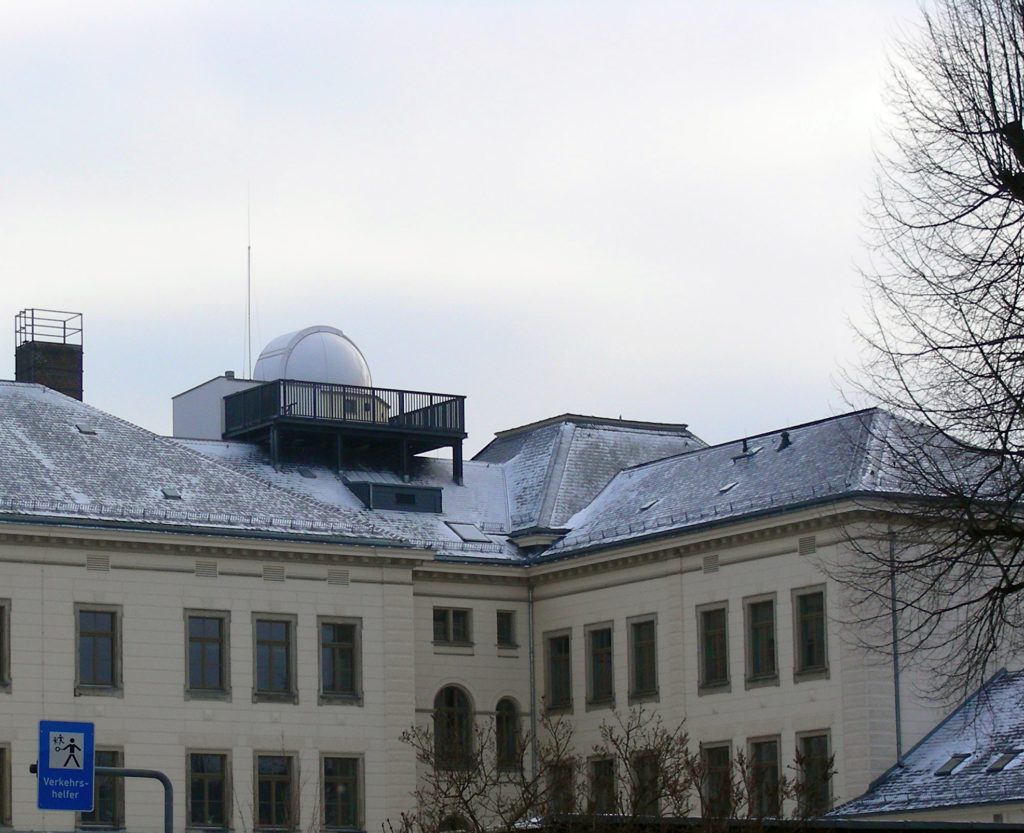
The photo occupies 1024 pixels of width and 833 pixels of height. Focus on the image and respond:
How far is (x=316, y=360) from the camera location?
83.8m

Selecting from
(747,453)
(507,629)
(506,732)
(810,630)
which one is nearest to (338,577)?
(507,629)

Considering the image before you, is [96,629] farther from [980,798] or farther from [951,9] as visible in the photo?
[951,9]

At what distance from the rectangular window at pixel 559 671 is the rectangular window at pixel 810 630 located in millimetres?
9862

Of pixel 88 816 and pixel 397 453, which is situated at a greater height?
pixel 397 453

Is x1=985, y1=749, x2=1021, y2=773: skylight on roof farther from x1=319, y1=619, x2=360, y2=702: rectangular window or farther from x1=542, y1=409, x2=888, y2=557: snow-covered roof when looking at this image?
x1=319, y1=619, x2=360, y2=702: rectangular window

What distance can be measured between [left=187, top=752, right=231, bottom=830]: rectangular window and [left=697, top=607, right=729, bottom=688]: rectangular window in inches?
510

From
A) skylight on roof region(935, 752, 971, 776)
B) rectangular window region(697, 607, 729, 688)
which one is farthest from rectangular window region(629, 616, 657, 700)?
skylight on roof region(935, 752, 971, 776)

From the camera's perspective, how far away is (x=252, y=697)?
66812mm

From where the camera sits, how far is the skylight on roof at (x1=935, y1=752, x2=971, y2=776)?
60.7 metres

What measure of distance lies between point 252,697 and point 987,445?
112 feet

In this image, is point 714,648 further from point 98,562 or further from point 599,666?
point 98,562

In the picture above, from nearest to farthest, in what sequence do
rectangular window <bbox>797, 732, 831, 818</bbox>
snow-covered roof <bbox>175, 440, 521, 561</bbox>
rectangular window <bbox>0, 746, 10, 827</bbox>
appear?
rectangular window <bbox>797, 732, 831, 818</bbox> → rectangular window <bbox>0, 746, 10, 827</bbox> → snow-covered roof <bbox>175, 440, 521, 561</bbox>

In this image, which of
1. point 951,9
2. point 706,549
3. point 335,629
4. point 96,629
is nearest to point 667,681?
point 706,549

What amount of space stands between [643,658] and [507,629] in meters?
5.42
